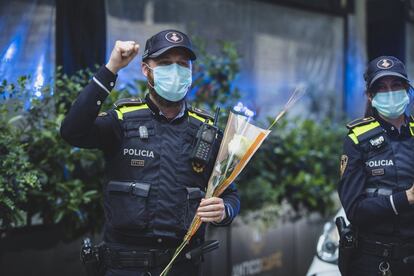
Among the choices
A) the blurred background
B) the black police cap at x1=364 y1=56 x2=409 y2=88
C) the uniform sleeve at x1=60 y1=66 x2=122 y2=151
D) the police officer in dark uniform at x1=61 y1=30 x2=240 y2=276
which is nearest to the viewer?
the uniform sleeve at x1=60 y1=66 x2=122 y2=151

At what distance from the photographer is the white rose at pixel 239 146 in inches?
101

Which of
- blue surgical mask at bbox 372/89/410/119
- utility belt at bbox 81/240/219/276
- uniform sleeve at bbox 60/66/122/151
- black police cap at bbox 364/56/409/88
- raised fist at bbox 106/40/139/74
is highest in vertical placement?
black police cap at bbox 364/56/409/88

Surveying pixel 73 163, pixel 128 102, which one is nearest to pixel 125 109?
pixel 128 102

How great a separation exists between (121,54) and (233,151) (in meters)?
0.66

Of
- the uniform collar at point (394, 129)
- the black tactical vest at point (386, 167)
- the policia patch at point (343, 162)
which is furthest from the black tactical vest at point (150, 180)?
the uniform collar at point (394, 129)

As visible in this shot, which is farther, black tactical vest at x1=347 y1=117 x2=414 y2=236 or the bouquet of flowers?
black tactical vest at x1=347 y1=117 x2=414 y2=236

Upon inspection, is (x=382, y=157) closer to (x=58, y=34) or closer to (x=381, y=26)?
(x=58, y=34)

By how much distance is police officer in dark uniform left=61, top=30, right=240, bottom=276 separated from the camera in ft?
8.38

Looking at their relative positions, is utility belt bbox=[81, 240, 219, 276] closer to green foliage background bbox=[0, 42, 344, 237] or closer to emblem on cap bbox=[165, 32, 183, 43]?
Result: green foliage background bbox=[0, 42, 344, 237]

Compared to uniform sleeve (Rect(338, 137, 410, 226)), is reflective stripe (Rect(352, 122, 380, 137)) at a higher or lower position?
higher

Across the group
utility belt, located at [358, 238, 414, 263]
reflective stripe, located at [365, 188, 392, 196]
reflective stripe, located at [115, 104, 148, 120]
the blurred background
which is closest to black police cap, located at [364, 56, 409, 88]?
reflective stripe, located at [365, 188, 392, 196]

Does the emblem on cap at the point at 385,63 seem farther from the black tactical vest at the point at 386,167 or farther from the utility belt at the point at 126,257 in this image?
the utility belt at the point at 126,257

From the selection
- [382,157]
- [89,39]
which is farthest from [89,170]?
[382,157]

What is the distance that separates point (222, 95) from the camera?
5.23 m
